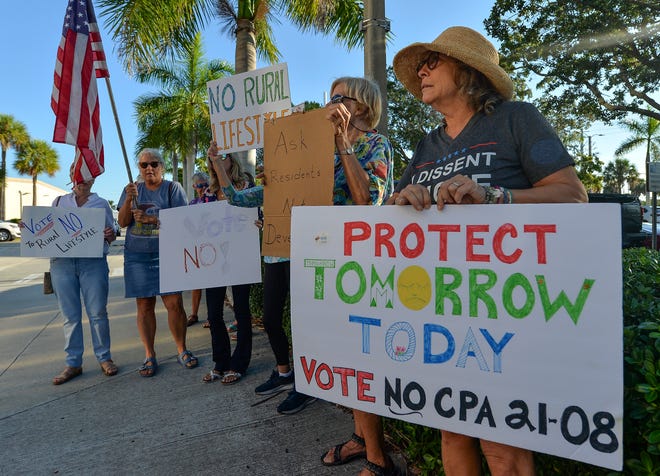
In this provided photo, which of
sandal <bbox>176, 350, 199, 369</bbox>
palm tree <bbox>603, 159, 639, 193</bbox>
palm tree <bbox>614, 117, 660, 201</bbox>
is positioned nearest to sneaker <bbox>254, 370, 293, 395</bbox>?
sandal <bbox>176, 350, 199, 369</bbox>

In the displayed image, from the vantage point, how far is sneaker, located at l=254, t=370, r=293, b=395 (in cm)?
319

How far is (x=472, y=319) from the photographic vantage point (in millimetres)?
1299

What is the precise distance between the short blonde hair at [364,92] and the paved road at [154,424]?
1.86 metres

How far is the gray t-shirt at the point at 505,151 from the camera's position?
4.32 feet

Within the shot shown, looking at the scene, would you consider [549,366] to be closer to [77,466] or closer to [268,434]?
[268,434]

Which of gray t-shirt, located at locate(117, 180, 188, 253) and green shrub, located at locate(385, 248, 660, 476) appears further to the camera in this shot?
gray t-shirt, located at locate(117, 180, 188, 253)

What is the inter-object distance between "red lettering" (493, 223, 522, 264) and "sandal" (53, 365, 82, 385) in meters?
3.77

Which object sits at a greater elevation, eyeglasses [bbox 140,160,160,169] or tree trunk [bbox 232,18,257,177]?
tree trunk [bbox 232,18,257,177]

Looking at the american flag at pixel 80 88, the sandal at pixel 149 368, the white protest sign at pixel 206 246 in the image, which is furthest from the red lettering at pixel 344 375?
the american flag at pixel 80 88

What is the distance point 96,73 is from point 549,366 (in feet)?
14.1

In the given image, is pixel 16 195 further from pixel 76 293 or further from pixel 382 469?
pixel 382 469

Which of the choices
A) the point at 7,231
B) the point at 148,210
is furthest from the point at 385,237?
the point at 7,231

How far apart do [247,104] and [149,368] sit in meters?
2.39

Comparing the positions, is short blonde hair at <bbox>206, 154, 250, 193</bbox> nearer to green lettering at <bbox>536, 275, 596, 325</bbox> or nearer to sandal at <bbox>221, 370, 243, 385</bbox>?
sandal at <bbox>221, 370, 243, 385</bbox>
